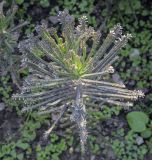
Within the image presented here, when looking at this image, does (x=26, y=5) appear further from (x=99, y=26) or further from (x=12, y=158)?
(x=12, y=158)

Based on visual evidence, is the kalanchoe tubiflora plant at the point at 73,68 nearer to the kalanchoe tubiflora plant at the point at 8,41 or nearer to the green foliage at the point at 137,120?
the kalanchoe tubiflora plant at the point at 8,41

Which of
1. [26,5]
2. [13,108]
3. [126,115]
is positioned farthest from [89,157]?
[26,5]

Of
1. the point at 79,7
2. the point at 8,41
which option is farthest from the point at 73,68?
the point at 79,7

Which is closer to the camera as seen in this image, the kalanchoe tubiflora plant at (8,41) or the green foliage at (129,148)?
the kalanchoe tubiflora plant at (8,41)

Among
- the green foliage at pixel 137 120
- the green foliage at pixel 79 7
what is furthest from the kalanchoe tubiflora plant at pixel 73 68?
the green foliage at pixel 79 7

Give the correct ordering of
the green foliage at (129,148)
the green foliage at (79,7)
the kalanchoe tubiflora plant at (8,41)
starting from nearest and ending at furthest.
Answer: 1. the kalanchoe tubiflora plant at (8,41)
2. the green foliage at (129,148)
3. the green foliage at (79,7)

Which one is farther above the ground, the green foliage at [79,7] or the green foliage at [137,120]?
the green foliage at [79,7]

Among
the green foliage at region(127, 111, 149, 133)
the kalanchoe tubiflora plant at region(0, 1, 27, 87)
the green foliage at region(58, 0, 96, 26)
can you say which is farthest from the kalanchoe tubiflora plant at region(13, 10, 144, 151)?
the green foliage at region(58, 0, 96, 26)

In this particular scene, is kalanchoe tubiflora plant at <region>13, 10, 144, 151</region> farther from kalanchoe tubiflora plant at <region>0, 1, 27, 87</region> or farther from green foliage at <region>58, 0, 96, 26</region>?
green foliage at <region>58, 0, 96, 26</region>

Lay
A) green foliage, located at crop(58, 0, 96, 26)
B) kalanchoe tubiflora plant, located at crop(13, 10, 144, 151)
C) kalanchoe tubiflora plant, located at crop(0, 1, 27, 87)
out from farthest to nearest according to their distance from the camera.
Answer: green foliage, located at crop(58, 0, 96, 26) → kalanchoe tubiflora plant, located at crop(0, 1, 27, 87) → kalanchoe tubiflora plant, located at crop(13, 10, 144, 151)
